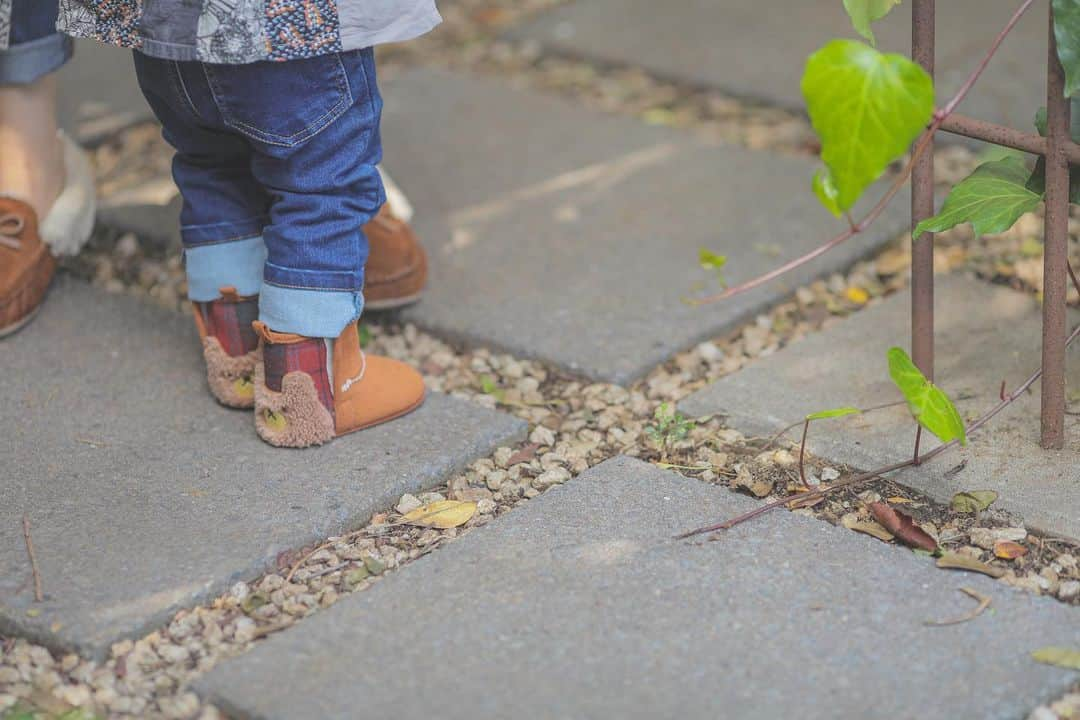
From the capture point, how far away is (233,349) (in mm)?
1949

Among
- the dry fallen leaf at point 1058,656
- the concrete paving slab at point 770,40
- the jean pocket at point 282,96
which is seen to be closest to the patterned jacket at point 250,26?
the jean pocket at point 282,96

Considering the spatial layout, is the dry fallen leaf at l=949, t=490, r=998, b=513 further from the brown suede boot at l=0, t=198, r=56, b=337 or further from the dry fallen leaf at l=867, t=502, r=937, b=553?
the brown suede boot at l=0, t=198, r=56, b=337

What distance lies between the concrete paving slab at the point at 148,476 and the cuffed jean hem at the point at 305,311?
17cm

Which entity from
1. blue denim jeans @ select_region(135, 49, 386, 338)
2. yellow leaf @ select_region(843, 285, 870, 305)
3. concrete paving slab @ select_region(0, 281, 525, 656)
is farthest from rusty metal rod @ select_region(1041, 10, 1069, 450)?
blue denim jeans @ select_region(135, 49, 386, 338)

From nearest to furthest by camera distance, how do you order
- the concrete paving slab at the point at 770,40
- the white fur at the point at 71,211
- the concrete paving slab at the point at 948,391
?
1. the concrete paving slab at the point at 948,391
2. the white fur at the point at 71,211
3. the concrete paving slab at the point at 770,40

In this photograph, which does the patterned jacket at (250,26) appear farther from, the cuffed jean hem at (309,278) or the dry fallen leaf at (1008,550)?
the dry fallen leaf at (1008,550)

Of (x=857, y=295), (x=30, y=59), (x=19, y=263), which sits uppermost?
(x=30, y=59)

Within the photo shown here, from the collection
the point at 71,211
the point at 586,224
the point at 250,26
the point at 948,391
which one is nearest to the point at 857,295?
the point at 948,391

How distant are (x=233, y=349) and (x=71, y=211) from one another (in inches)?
18.7

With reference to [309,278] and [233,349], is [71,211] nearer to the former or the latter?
[233,349]

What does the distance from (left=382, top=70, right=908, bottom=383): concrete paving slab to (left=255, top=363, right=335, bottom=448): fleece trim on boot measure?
1.35 feet

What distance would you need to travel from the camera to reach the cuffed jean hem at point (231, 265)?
1.92 meters

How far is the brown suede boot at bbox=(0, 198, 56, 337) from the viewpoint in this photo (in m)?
2.10

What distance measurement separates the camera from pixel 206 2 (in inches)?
63.1
